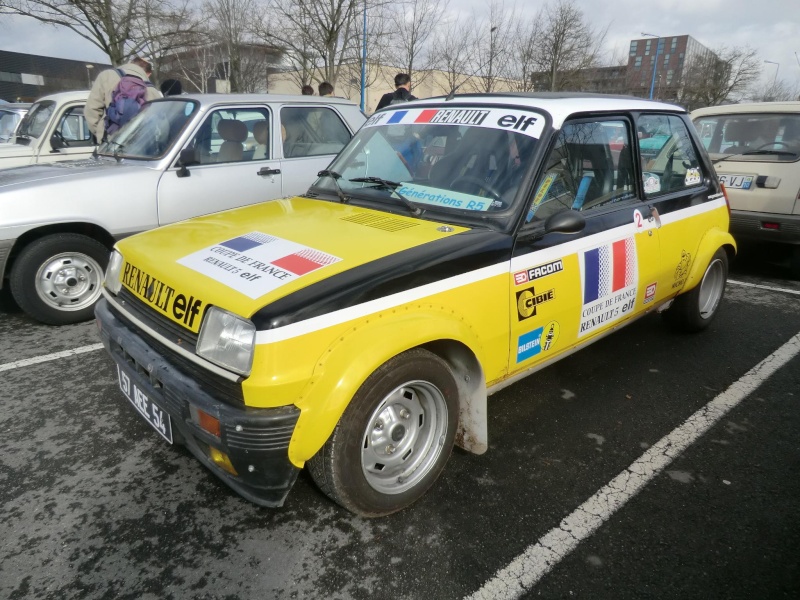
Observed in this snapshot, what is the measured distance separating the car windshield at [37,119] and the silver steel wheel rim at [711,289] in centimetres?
810

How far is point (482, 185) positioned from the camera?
9.09 ft

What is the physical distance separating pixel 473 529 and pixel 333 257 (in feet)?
4.36

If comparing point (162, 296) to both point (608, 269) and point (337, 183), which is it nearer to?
point (337, 183)

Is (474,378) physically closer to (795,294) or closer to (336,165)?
(336,165)

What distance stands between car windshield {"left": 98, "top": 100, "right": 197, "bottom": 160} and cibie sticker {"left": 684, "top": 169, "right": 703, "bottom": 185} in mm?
4211

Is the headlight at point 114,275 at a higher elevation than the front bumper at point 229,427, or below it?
higher

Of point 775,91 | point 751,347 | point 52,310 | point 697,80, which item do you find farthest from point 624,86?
point 52,310

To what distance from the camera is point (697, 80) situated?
100 feet

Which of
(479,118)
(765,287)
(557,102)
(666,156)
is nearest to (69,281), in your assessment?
(479,118)

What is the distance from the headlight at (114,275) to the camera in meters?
2.72

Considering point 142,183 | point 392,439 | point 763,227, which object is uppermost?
point 142,183

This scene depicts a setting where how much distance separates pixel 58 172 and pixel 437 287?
3.93 meters

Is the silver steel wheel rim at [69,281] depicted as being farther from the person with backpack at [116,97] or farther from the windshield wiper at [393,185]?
the windshield wiper at [393,185]

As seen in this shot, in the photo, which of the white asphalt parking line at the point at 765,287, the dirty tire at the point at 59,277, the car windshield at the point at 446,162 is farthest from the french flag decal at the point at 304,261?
the white asphalt parking line at the point at 765,287
